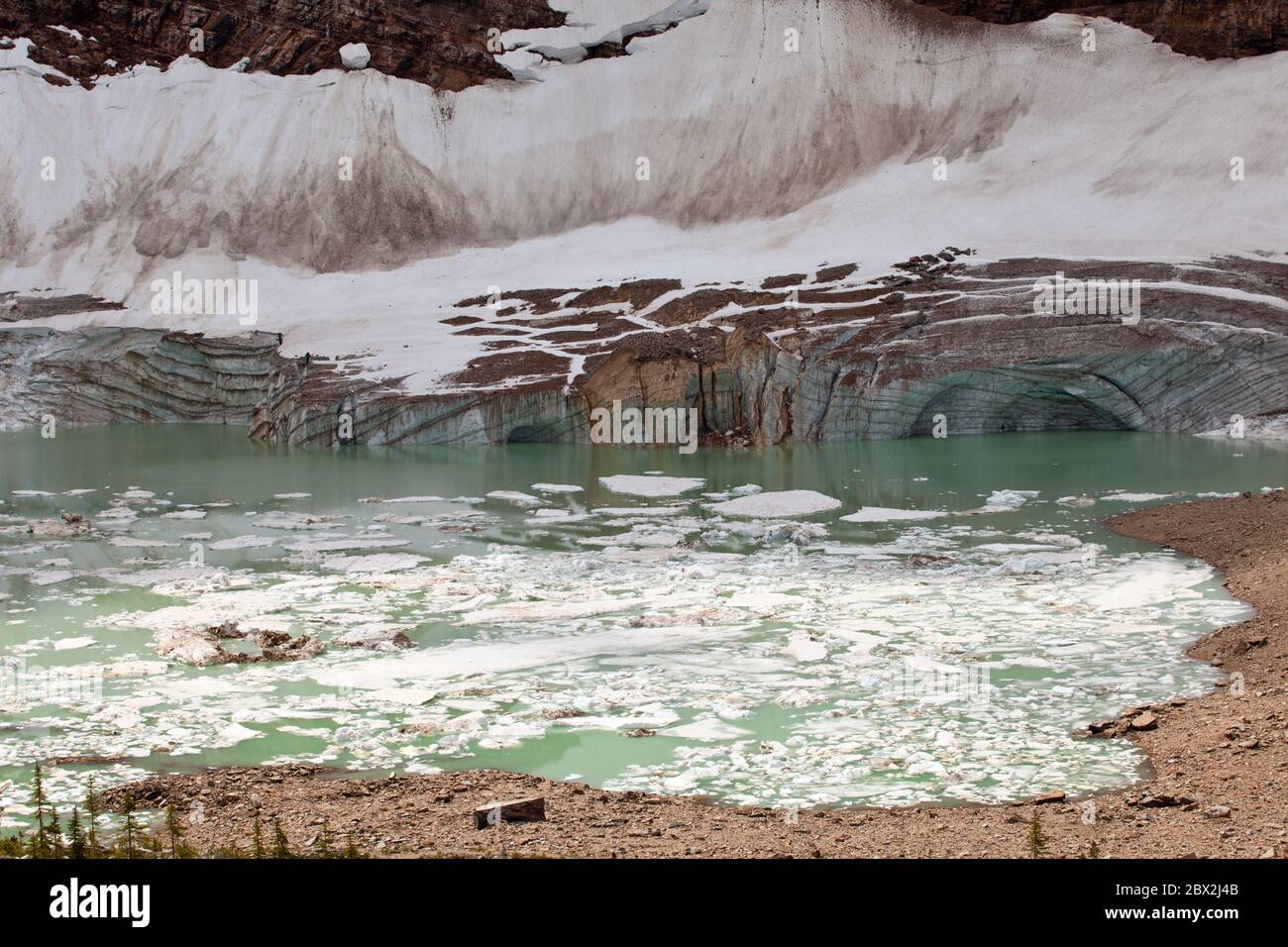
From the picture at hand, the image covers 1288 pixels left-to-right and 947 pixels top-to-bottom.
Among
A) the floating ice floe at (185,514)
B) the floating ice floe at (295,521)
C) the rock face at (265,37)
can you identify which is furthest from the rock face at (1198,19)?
the floating ice floe at (185,514)

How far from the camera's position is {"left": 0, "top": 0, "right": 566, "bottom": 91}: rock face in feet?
204

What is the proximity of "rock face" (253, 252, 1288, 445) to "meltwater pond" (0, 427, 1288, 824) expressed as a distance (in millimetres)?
8610

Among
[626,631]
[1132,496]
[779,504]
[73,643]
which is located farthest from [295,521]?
[1132,496]

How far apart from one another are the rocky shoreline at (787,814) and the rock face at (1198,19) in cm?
5269

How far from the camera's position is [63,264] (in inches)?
2274

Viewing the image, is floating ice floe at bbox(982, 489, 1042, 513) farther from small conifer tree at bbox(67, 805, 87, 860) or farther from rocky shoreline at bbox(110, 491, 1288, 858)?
small conifer tree at bbox(67, 805, 87, 860)

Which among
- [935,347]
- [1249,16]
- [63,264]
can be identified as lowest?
[935,347]

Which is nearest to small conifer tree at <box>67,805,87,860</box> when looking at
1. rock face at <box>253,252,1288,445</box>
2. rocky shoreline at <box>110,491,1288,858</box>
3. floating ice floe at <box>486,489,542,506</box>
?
rocky shoreline at <box>110,491,1288,858</box>

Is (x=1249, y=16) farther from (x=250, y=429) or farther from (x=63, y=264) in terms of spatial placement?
(x=63, y=264)

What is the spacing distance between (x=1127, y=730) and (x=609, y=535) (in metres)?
9.16

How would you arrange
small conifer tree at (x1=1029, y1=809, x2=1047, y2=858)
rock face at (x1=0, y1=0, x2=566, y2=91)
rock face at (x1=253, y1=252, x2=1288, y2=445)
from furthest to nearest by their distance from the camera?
rock face at (x1=0, y1=0, x2=566, y2=91), rock face at (x1=253, y1=252, x2=1288, y2=445), small conifer tree at (x1=1029, y1=809, x2=1047, y2=858)

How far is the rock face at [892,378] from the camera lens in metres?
29.9

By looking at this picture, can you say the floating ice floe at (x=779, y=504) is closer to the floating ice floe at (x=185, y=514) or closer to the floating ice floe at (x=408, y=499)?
the floating ice floe at (x=408, y=499)

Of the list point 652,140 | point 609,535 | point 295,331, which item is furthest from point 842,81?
point 609,535
